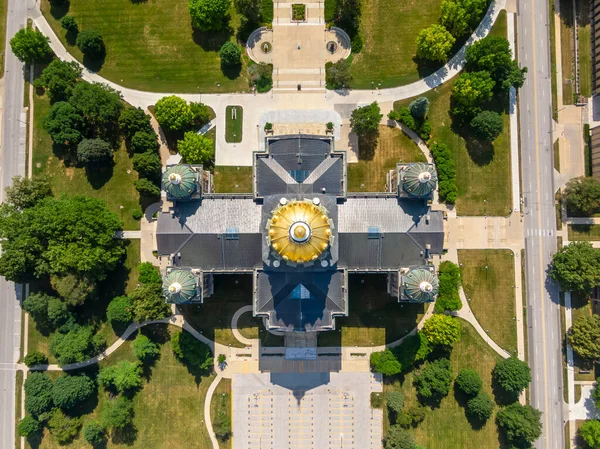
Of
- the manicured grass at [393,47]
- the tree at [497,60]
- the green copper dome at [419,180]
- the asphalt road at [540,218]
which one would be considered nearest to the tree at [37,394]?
the green copper dome at [419,180]

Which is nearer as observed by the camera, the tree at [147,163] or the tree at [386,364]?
the tree at [147,163]

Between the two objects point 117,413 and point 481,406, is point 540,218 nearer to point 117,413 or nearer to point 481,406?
point 481,406

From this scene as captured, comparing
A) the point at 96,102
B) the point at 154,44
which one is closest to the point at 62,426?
the point at 96,102

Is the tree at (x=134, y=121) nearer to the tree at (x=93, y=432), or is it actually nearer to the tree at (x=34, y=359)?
the tree at (x=34, y=359)

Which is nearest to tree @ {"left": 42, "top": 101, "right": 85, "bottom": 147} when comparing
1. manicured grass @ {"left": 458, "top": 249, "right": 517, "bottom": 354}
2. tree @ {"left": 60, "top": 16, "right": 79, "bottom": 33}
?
tree @ {"left": 60, "top": 16, "right": 79, "bottom": 33}

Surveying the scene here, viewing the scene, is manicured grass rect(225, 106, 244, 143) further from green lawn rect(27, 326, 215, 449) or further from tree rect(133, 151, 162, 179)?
green lawn rect(27, 326, 215, 449)

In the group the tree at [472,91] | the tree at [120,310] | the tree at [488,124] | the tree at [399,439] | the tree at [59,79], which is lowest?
the tree at [399,439]
